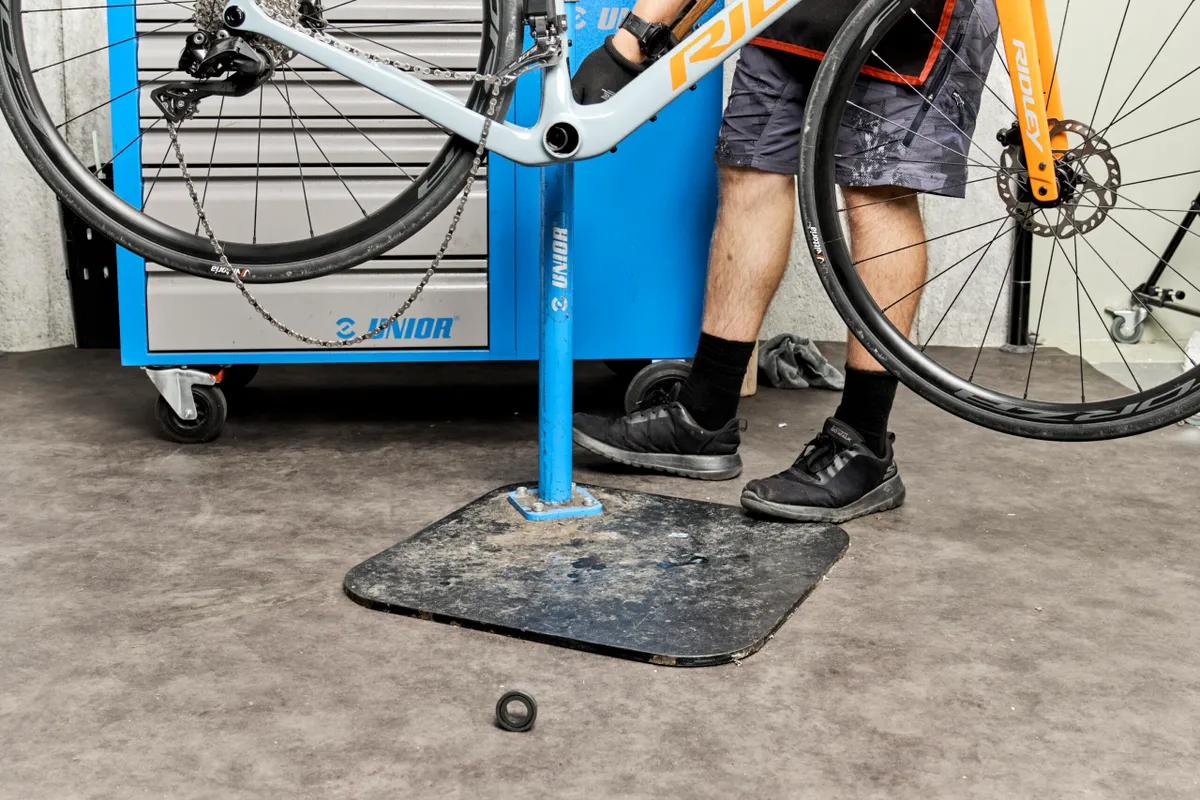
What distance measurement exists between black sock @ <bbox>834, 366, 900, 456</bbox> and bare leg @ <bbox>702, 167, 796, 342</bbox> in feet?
0.56

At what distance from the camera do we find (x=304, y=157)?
6.84ft

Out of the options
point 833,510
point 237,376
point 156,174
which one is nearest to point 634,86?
point 833,510

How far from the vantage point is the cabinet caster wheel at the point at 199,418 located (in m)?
2.17

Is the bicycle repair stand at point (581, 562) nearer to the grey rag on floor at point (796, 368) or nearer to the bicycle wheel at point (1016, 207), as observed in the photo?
the bicycle wheel at point (1016, 207)

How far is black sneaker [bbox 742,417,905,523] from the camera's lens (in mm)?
1760

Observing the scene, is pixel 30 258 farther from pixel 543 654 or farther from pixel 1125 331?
pixel 1125 331

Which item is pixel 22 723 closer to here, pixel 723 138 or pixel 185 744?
pixel 185 744

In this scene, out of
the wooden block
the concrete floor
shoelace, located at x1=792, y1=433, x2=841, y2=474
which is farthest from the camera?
the wooden block

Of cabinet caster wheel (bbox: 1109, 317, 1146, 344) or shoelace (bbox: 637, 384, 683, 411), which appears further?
cabinet caster wheel (bbox: 1109, 317, 1146, 344)

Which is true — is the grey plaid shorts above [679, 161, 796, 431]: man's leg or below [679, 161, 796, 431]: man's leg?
above

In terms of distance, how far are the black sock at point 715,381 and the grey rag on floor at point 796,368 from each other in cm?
75

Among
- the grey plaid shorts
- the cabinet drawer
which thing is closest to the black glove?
the grey plaid shorts

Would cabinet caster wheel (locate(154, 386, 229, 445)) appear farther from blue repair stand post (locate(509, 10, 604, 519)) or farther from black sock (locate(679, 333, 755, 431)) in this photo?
black sock (locate(679, 333, 755, 431))

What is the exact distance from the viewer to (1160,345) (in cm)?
315
